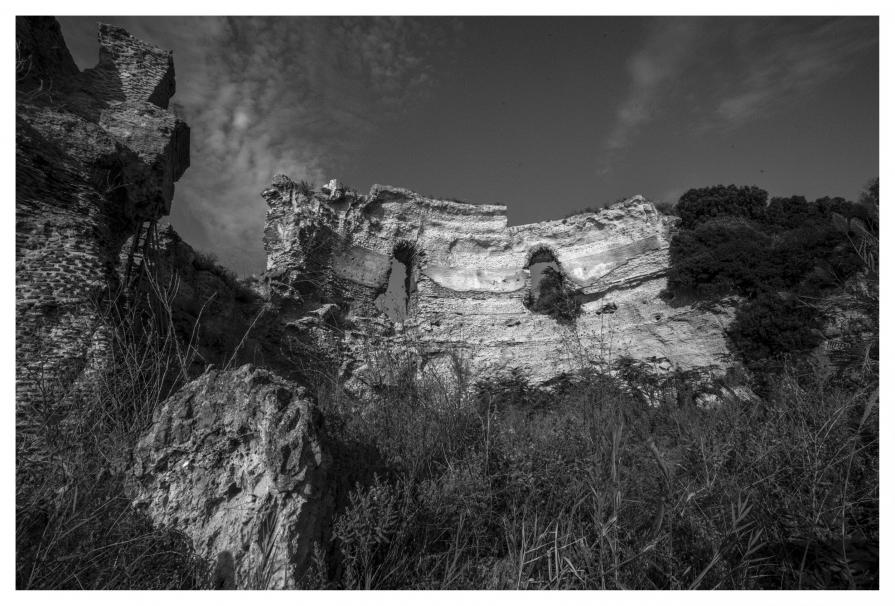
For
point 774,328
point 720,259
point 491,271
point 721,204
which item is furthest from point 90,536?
point 721,204

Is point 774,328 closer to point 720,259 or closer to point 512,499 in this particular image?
point 720,259

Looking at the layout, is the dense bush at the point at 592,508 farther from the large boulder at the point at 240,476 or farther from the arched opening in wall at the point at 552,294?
the arched opening in wall at the point at 552,294

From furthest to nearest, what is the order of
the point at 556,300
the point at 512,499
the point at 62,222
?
1. the point at 556,300
2. the point at 62,222
3. the point at 512,499

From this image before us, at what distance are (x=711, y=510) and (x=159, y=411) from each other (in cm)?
360

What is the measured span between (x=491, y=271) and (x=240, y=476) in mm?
14592

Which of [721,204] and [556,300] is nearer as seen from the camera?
[556,300]

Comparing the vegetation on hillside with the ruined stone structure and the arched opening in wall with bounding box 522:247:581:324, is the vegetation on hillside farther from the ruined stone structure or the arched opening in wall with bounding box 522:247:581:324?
the arched opening in wall with bounding box 522:247:581:324

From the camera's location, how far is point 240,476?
85.4 inches

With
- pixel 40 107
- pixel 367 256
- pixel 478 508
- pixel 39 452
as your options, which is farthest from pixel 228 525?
pixel 367 256

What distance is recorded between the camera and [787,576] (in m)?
2.24

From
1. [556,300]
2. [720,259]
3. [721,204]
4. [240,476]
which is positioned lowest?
[240,476]

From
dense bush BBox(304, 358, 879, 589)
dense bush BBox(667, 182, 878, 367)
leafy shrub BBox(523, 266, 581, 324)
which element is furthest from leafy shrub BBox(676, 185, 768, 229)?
dense bush BBox(304, 358, 879, 589)

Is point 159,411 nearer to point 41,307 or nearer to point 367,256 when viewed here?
point 41,307

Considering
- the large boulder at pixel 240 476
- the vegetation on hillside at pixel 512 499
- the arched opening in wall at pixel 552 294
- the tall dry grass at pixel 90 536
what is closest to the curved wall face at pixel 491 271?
the arched opening in wall at pixel 552 294
